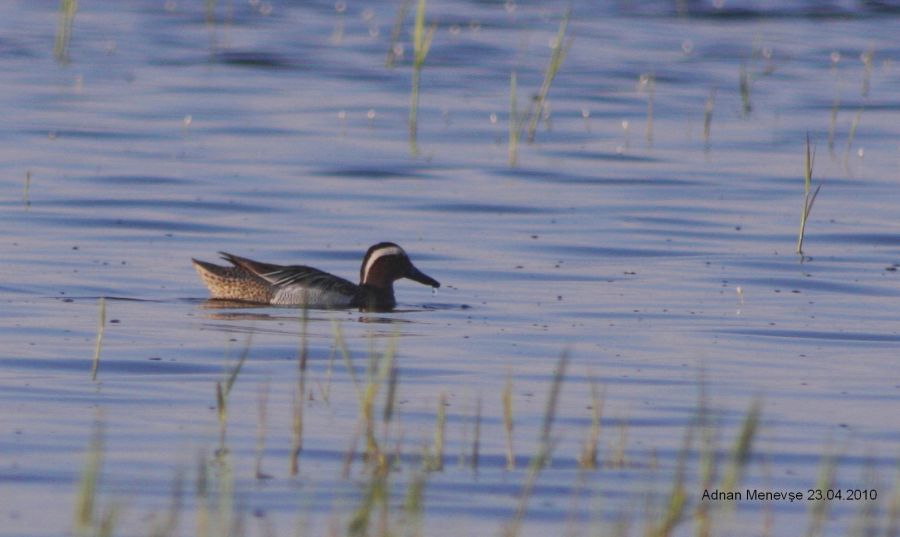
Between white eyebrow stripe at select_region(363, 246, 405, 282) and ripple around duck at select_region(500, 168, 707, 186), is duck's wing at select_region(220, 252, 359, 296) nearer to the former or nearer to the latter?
white eyebrow stripe at select_region(363, 246, 405, 282)

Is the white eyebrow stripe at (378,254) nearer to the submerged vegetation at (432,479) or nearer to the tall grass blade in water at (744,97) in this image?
the submerged vegetation at (432,479)

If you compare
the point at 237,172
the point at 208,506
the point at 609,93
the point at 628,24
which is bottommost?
the point at 208,506

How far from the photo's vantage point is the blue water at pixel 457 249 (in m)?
6.68

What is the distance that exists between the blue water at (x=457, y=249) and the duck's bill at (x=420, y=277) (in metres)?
0.15

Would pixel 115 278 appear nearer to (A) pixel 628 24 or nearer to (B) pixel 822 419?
(B) pixel 822 419

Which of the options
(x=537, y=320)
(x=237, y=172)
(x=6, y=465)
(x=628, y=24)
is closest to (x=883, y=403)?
(x=537, y=320)

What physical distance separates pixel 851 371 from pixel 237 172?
829 centimetres

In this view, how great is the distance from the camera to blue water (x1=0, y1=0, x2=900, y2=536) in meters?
6.68

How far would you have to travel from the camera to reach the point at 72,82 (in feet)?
70.5

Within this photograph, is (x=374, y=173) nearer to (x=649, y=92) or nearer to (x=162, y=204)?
(x=162, y=204)

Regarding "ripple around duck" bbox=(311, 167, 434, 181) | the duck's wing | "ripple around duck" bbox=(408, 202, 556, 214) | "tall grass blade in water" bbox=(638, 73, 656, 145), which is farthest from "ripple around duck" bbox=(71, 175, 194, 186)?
"tall grass blade in water" bbox=(638, 73, 656, 145)

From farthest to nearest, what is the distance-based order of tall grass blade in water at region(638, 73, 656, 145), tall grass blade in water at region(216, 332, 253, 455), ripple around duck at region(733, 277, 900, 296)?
tall grass blade in water at region(638, 73, 656, 145) → ripple around duck at region(733, 277, 900, 296) → tall grass blade in water at region(216, 332, 253, 455)

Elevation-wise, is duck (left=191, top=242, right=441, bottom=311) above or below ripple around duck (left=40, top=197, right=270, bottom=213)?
below

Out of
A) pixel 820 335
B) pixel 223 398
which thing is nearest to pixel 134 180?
pixel 820 335
